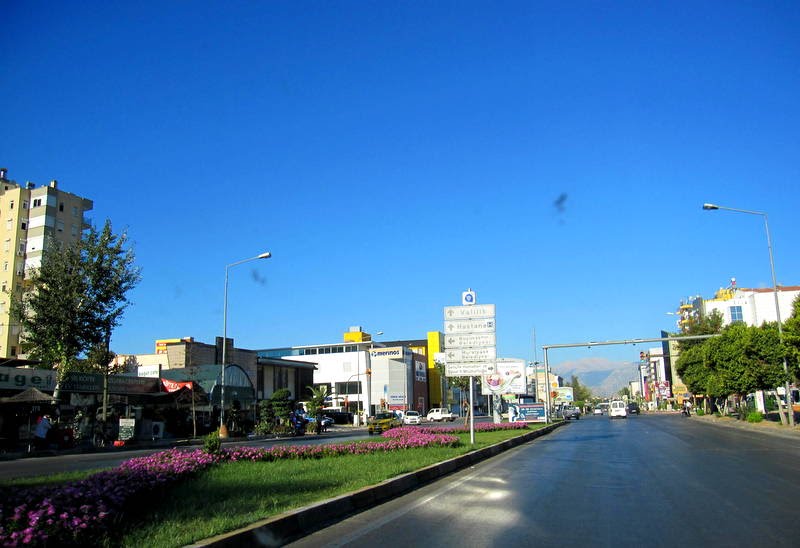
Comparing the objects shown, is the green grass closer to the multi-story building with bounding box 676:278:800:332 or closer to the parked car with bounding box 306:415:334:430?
the parked car with bounding box 306:415:334:430

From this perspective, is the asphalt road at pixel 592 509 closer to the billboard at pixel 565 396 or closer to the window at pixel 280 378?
the window at pixel 280 378

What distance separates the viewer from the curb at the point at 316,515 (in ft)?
21.5

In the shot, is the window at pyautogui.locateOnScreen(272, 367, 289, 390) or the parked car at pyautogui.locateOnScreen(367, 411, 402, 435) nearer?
the parked car at pyautogui.locateOnScreen(367, 411, 402, 435)

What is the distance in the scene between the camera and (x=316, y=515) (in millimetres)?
8148

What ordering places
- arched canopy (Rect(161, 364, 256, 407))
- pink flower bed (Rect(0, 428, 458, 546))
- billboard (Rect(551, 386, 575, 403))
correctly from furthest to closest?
1. billboard (Rect(551, 386, 575, 403))
2. arched canopy (Rect(161, 364, 256, 407))
3. pink flower bed (Rect(0, 428, 458, 546))

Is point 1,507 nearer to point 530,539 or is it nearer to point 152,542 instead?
point 152,542

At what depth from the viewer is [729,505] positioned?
917 centimetres

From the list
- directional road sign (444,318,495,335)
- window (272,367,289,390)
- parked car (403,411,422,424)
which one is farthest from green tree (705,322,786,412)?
window (272,367,289,390)

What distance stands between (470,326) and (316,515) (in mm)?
14316

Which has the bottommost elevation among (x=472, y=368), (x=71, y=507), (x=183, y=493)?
(x=183, y=493)

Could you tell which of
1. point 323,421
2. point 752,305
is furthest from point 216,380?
point 752,305

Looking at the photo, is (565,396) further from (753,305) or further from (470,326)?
(470,326)

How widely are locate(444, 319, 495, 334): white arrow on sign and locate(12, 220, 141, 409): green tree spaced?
735 inches

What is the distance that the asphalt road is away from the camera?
7.17 metres
